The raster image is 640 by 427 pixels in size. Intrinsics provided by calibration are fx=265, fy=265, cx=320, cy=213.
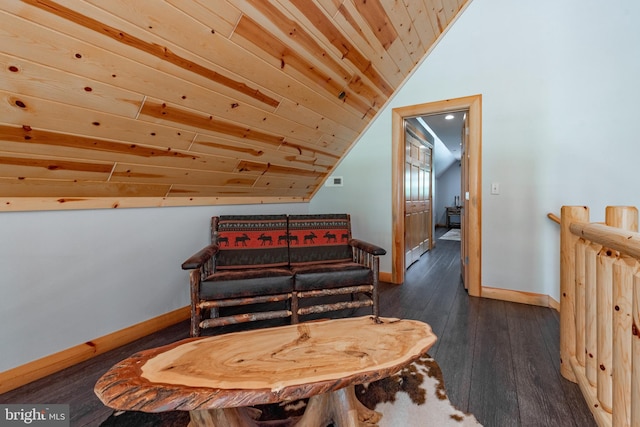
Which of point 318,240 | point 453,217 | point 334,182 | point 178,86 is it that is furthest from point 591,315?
point 453,217

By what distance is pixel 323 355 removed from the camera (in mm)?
954

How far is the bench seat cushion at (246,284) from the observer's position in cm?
174

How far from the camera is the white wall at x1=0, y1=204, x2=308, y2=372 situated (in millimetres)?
1396

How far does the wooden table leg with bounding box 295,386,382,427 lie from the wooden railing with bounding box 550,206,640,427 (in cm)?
82

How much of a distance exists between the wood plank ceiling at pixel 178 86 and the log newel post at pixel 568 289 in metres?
1.76

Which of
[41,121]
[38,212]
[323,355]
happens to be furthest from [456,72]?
[38,212]

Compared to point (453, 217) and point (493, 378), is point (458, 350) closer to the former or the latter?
point (493, 378)

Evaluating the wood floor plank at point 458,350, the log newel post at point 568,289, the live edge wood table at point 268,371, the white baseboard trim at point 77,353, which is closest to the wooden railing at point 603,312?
the log newel post at point 568,289

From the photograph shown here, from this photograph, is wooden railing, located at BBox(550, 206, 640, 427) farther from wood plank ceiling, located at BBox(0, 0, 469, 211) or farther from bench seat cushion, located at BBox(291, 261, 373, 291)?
wood plank ceiling, located at BBox(0, 0, 469, 211)

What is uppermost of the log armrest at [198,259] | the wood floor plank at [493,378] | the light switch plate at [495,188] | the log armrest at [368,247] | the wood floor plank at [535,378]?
the light switch plate at [495,188]

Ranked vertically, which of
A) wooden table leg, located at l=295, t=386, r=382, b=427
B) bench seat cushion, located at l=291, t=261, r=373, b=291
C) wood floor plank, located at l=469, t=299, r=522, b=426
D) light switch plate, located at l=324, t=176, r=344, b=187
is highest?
light switch plate, located at l=324, t=176, r=344, b=187

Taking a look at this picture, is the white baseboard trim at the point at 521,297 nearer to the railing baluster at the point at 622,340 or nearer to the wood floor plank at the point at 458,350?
the wood floor plank at the point at 458,350

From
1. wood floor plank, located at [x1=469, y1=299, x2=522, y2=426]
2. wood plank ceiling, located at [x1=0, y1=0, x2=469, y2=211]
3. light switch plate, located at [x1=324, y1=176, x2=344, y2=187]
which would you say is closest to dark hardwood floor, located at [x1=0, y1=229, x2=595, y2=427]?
wood floor plank, located at [x1=469, y1=299, x2=522, y2=426]

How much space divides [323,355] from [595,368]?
1.24m
